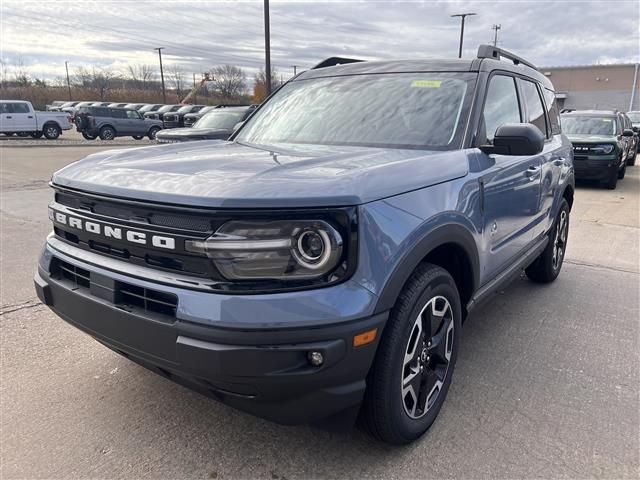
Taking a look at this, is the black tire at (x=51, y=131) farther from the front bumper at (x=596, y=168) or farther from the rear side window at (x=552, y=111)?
the rear side window at (x=552, y=111)

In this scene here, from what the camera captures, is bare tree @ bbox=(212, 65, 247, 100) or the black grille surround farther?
bare tree @ bbox=(212, 65, 247, 100)

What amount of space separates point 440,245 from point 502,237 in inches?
39.1

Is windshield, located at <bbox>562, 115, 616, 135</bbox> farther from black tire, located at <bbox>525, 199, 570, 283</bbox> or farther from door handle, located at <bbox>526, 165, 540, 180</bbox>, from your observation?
door handle, located at <bbox>526, 165, 540, 180</bbox>

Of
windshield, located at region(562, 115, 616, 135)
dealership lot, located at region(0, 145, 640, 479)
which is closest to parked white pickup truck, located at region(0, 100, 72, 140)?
windshield, located at region(562, 115, 616, 135)

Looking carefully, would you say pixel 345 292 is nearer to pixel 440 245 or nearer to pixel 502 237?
pixel 440 245

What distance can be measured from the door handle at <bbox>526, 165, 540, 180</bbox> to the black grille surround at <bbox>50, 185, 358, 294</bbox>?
2.15m

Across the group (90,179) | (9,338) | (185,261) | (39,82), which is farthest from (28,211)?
(39,82)

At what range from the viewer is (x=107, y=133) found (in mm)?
26266

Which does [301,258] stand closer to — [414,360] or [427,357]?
[414,360]

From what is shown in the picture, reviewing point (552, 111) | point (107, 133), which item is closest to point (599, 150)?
point (552, 111)

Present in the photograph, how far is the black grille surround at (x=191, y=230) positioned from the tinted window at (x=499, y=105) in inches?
59.2

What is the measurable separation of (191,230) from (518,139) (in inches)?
71.1

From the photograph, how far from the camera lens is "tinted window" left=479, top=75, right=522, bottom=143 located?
10.5 feet

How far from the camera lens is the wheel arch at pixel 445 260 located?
2.06m
